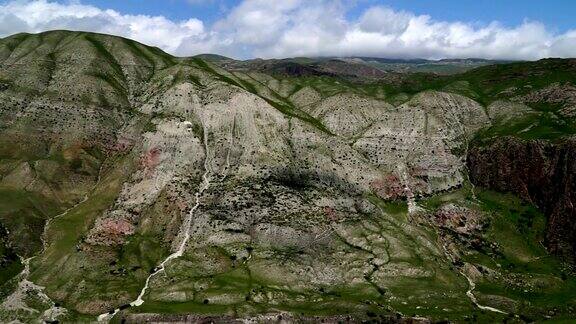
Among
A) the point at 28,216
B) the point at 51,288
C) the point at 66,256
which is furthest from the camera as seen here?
the point at 28,216

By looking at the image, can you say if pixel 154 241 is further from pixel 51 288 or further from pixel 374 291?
pixel 374 291

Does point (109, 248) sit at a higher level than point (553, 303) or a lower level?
higher

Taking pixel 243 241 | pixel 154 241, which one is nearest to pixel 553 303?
pixel 243 241

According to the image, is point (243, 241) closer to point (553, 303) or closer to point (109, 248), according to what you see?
point (109, 248)

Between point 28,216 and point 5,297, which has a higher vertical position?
point 28,216

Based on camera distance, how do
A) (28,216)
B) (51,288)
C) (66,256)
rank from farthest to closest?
1. (28,216)
2. (66,256)
3. (51,288)

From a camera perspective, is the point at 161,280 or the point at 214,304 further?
the point at 161,280

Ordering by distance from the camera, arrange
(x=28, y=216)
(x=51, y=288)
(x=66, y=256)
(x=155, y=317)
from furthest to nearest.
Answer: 1. (x=28, y=216)
2. (x=66, y=256)
3. (x=51, y=288)
4. (x=155, y=317)

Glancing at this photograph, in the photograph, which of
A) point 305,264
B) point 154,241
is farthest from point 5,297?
point 305,264

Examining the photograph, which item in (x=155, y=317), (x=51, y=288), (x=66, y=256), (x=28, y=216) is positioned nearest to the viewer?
(x=155, y=317)
